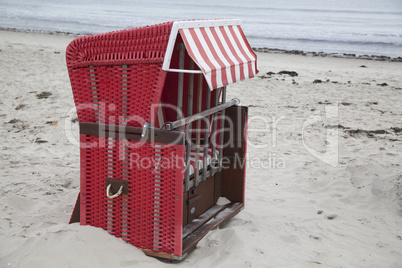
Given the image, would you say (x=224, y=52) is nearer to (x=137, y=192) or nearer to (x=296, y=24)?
(x=137, y=192)

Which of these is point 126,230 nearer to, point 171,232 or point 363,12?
point 171,232

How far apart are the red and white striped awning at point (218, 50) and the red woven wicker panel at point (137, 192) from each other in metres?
0.55

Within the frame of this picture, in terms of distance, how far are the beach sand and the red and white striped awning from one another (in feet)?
4.04

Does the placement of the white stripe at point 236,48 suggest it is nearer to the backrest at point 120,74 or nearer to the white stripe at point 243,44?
the white stripe at point 243,44

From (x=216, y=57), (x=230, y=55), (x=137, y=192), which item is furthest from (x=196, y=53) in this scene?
(x=137, y=192)

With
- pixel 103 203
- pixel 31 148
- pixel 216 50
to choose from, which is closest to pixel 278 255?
pixel 103 203

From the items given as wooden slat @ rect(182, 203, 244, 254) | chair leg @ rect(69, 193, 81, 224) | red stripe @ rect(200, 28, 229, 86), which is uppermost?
red stripe @ rect(200, 28, 229, 86)

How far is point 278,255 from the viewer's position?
310 cm

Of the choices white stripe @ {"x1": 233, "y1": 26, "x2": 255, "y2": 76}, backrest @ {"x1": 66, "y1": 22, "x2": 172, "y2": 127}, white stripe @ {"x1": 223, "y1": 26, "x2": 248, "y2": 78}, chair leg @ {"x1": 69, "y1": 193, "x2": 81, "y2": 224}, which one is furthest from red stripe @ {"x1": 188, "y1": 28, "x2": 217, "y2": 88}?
chair leg @ {"x1": 69, "y1": 193, "x2": 81, "y2": 224}

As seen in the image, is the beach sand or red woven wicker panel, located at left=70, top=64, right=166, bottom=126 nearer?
red woven wicker panel, located at left=70, top=64, right=166, bottom=126

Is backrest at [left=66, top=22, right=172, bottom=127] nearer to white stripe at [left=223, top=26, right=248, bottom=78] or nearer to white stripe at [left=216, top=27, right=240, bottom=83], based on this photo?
white stripe at [left=216, top=27, right=240, bottom=83]

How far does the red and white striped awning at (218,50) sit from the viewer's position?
275 centimetres

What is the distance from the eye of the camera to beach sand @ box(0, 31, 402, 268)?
300 centimetres

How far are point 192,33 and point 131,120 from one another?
698mm
